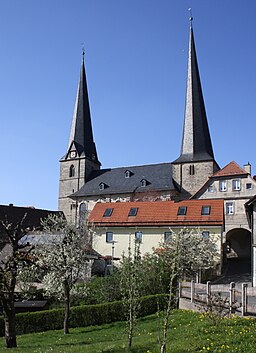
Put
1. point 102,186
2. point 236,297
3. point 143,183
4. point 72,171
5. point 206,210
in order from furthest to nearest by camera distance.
Answer: 1. point 72,171
2. point 102,186
3. point 143,183
4. point 206,210
5. point 236,297

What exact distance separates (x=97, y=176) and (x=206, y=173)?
1931cm

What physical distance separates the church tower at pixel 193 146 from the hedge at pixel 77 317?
3587cm

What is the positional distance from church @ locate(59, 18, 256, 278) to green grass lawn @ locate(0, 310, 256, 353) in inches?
817

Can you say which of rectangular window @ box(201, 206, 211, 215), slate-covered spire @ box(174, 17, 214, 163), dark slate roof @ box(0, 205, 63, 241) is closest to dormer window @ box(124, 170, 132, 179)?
slate-covered spire @ box(174, 17, 214, 163)

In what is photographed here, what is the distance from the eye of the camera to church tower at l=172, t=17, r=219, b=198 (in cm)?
5597

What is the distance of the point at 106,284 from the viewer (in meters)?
24.8

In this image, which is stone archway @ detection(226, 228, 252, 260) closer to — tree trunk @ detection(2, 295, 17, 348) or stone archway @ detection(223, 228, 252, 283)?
stone archway @ detection(223, 228, 252, 283)

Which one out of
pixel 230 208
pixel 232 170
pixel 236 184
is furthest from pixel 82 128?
pixel 230 208

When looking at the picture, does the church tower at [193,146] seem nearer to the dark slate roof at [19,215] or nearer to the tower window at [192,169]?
the tower window at [192,169]

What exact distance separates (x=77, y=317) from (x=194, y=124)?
4052 centimetres

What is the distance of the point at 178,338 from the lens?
A: 1198cm

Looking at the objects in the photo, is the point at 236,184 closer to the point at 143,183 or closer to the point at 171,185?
the point at 171,185

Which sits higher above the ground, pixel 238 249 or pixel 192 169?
pixel 192 169

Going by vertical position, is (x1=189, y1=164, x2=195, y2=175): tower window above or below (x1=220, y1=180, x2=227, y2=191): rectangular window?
above
